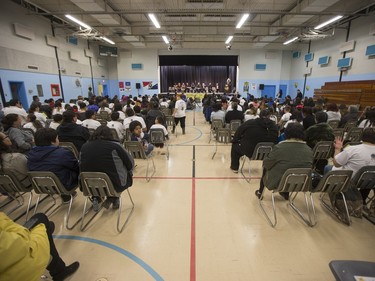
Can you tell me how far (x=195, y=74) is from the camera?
21.9 meters

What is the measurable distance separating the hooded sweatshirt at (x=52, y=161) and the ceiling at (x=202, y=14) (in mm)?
7250

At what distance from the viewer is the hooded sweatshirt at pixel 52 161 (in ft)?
7.83

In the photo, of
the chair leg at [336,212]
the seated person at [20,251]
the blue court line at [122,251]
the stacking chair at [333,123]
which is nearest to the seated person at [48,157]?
the blue court line at [122,251]

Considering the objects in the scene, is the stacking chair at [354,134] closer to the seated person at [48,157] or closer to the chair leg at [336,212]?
the chair leg at [336,212]

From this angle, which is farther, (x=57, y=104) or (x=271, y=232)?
(x=57, y=104)

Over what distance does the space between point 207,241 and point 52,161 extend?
2.03 meters

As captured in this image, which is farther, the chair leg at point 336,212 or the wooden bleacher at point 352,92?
the wooden bleacher at point 352,92

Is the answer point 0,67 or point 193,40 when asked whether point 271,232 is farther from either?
point 193,40

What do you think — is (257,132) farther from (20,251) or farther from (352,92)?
(352,92)

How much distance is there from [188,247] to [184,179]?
1.72 m

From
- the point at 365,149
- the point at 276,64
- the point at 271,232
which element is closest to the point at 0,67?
the point at 271,232

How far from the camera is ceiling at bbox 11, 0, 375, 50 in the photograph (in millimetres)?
8141

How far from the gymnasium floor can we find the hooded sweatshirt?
0.73 meters

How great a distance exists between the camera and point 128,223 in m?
2.66
